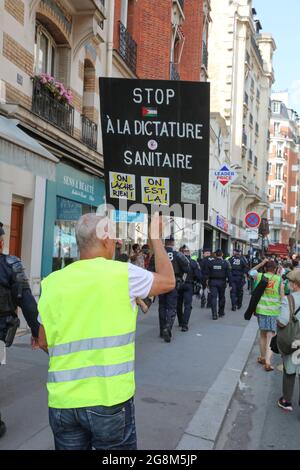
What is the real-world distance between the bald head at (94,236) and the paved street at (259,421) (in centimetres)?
291

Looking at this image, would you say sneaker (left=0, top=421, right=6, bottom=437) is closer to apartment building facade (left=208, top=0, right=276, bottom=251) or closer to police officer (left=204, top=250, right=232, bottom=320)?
Answer: police officer (left=204, top=250, right=232, bottom=320)

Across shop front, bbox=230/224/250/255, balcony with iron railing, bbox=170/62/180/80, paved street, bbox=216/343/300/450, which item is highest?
balcony with iron railing, bbox=170/62/180/80

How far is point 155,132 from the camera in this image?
5156 millimetres

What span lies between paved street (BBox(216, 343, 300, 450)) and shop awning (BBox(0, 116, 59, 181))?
4165 mm

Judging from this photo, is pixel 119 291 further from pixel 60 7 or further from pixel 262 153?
pixel 262 153

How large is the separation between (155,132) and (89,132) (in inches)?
324

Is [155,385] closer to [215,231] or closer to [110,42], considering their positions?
[110,42]

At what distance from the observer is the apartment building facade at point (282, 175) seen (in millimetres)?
74438

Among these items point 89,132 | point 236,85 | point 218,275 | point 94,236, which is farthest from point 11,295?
point 236,85

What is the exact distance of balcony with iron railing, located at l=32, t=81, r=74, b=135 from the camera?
1005 centimetres

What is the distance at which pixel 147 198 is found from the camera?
4.44 metres

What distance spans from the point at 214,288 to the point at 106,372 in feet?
36.6

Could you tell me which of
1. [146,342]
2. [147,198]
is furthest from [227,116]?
[147,198]

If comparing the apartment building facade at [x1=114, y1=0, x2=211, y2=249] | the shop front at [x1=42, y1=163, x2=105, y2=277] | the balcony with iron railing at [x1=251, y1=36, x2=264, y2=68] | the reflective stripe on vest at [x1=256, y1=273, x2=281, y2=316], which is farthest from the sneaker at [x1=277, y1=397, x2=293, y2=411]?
the balcony with iron railing at [x1=251, y1=36, x2=264, y2=68]
